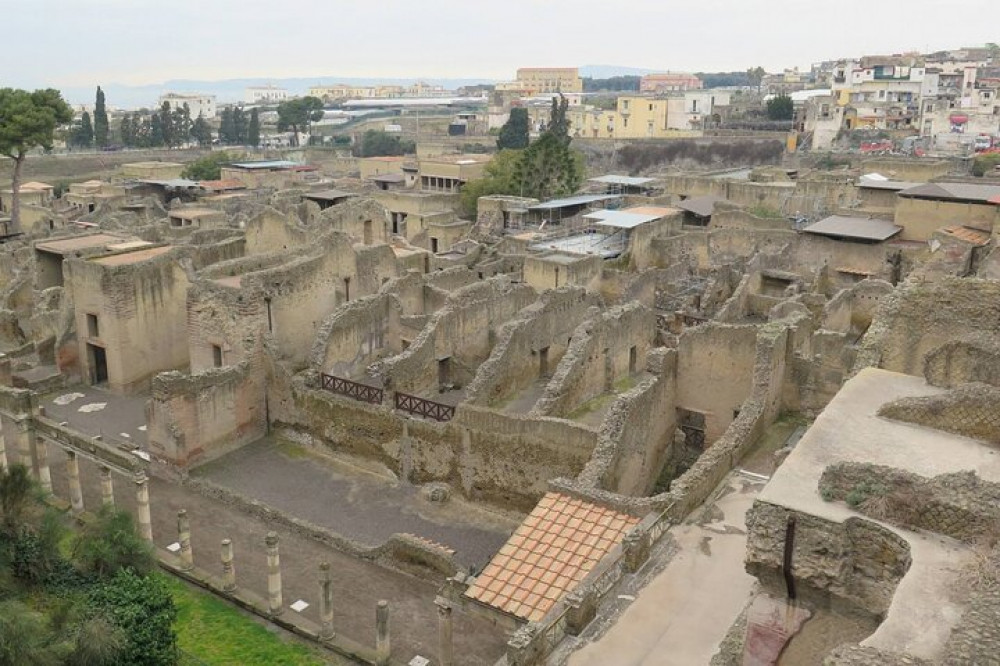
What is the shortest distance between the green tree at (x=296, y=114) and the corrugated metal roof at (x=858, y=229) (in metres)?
88.9

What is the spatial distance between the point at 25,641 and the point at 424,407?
1019 cm

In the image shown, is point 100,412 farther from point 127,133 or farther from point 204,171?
point 127,133

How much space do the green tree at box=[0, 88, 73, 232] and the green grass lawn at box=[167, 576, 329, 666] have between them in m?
36.9

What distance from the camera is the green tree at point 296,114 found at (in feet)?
364

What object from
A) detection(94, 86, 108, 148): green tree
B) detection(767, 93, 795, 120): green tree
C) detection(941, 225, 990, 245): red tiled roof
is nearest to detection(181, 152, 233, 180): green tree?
detection(94, 86, 108, 148): green tree

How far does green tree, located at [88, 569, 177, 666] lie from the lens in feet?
43.6

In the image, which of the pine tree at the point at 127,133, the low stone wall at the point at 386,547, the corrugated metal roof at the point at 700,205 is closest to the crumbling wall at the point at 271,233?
the low stone wall at the point at 386,547

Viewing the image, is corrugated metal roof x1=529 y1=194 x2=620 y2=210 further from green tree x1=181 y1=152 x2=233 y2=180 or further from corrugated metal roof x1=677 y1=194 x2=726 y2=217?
green tree x1=181 y1=152 x2=233 y2=180

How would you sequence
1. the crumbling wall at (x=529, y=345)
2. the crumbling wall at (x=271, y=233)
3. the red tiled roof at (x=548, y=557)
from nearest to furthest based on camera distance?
the red tiled roof at (x=548, y=557) < the crumbling wall at (x=529, y=345) < the crumbling wall at (x=271, y=233)

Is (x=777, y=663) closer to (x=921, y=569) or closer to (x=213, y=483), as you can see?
(x=921, y=569)

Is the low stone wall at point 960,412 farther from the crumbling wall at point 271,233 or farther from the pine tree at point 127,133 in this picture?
the pine tree at point 127,133

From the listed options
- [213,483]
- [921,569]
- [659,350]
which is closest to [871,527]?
[921,569]

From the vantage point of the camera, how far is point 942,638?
7.58 meters

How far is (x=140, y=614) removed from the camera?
1351 centimetres
